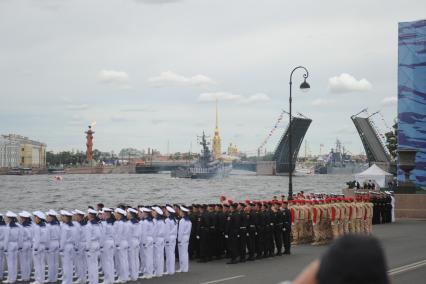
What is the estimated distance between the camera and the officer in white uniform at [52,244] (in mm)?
14047

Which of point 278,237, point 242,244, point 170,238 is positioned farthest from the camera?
point 278,237

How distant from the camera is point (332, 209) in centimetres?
2125

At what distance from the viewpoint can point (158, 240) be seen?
50.4 feet

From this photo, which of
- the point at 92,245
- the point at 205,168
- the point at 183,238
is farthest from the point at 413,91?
the point at 205,168

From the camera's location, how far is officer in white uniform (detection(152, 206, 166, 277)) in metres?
15.3

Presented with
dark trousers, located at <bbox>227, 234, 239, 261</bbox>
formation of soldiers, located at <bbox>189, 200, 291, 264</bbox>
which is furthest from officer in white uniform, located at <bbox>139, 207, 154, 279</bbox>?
dark trousers, located at <bbox>227, 234, 239, 261</bbox>

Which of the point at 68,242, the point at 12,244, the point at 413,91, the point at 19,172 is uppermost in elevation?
the point at 413,91

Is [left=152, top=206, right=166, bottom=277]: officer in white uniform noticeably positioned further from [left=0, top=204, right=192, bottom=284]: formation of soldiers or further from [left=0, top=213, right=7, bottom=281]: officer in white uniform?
[left=0, top=213, right=7, bottom=281]: officer in white uniform

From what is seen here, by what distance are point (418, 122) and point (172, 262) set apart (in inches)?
1470

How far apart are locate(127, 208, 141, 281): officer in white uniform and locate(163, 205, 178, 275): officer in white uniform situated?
90 centimetres

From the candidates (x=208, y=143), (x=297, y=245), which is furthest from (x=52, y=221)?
(x=208, y=143)

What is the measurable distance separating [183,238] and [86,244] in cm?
285

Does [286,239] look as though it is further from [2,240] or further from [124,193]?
[124,193]

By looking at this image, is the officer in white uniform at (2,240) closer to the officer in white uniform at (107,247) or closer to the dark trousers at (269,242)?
the officer in white uniform at (107,247)
